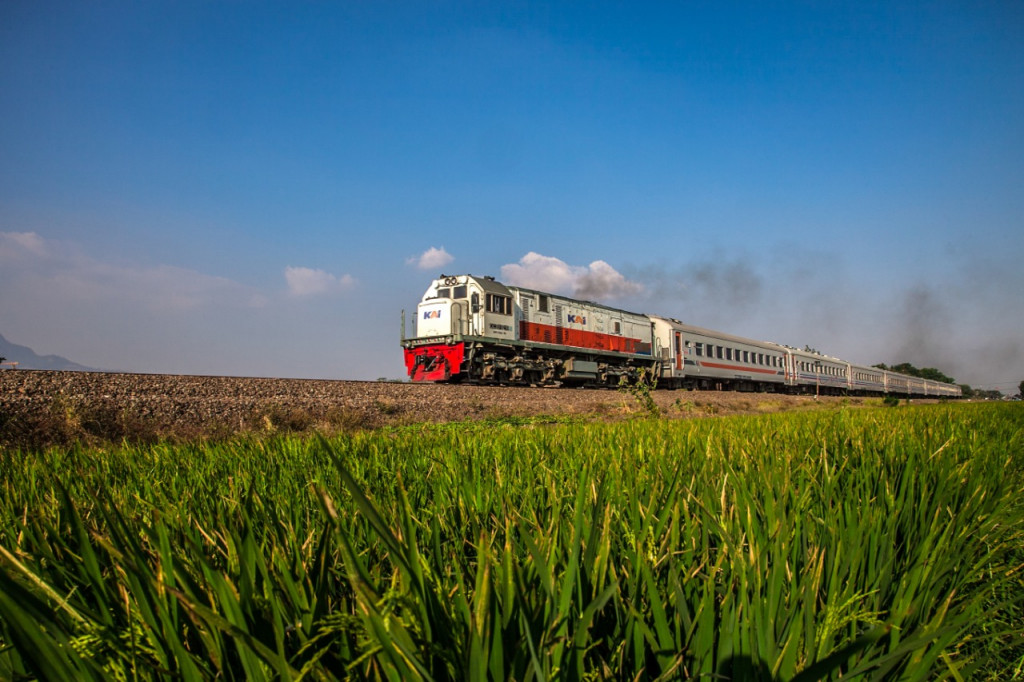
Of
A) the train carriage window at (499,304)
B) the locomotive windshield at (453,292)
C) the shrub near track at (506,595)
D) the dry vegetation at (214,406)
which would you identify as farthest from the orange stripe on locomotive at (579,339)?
the shrub near track at (506,595)

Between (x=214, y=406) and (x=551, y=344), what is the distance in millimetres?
16597

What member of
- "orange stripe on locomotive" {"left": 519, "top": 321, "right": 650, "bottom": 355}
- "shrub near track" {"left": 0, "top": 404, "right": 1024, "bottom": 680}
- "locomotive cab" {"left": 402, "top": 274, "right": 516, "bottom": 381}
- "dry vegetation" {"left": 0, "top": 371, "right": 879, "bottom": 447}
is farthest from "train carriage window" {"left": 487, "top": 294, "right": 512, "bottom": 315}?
"shrub near track" {"left": 0, "top": 404, "right": 1024, "bottom": 680}

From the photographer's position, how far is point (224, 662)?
0.77m

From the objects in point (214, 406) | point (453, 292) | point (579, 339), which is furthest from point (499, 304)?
point (214, 406)

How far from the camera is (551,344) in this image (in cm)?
2500

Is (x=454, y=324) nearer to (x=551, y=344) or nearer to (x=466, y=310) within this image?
(x=466, y=310)

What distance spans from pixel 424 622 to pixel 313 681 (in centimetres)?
17

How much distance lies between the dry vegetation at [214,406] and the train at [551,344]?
4049 mm

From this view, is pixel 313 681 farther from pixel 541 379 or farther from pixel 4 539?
pixel 541 379

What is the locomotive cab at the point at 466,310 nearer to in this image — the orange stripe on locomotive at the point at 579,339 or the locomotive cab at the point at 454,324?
the locomotive cab at the point at 454,324

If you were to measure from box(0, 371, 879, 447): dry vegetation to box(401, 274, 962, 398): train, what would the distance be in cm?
405

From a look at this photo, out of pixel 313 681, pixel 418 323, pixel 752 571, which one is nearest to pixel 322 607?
pixel 313 681

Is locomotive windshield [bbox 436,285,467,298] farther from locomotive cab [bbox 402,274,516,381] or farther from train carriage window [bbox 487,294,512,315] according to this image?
train carriage window [bbox 487,294,512,315]

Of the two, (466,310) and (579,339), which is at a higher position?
(466,310)
